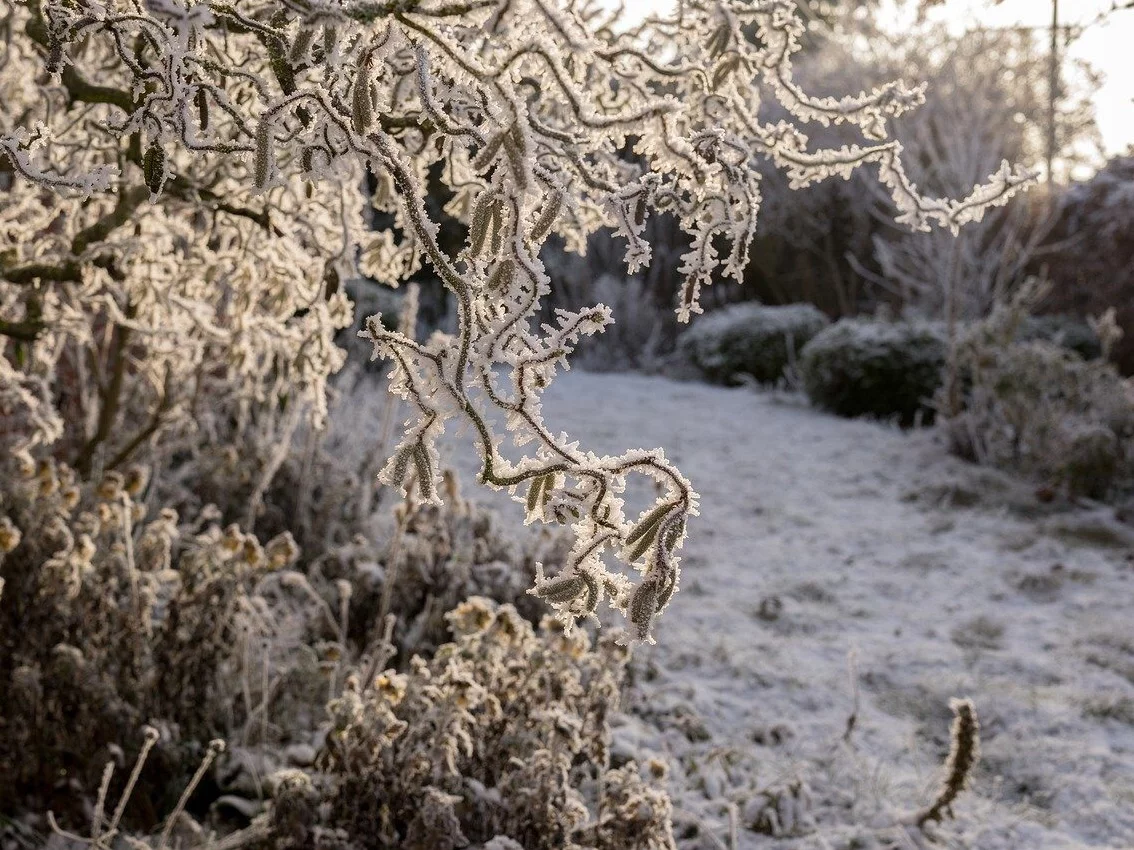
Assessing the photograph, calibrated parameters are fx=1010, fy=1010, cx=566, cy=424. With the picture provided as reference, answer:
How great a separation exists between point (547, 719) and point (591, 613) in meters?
1.24

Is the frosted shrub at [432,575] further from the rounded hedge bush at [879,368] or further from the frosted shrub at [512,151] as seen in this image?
the rounded hedge bush at [879,368]

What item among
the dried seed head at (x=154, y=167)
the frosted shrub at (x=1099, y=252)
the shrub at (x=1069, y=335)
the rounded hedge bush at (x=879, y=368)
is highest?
the frosted shrub at (x=1099, y=252)

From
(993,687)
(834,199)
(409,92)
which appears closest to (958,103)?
(834,199)

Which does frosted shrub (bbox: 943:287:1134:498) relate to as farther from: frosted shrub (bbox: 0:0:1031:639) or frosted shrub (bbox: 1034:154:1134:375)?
frosted shrub (bbox: 0:0:1031:639)

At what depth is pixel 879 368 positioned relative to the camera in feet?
27.8

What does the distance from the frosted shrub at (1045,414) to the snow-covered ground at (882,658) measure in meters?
0.25

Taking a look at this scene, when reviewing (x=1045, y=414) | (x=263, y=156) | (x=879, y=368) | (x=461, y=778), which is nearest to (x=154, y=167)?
(x=263, y=156)

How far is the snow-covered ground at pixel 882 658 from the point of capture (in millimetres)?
2779

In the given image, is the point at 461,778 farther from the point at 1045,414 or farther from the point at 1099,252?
the point at 1099,252

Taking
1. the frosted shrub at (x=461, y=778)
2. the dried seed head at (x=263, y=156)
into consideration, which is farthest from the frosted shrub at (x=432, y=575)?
the dried seed head at (x=263, y=156)

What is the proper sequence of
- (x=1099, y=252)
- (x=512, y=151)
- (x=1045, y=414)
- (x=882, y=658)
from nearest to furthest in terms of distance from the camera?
(x=512, y=151) < (x=882, y=658) < (x=1045, y=414) < (x=1099, y=252)

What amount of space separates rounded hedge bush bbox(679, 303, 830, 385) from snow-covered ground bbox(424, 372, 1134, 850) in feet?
10.3

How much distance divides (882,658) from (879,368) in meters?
4.92

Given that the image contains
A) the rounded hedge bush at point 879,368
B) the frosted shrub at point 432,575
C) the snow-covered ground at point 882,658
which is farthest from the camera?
the rounded hedge bush at point 879,368
